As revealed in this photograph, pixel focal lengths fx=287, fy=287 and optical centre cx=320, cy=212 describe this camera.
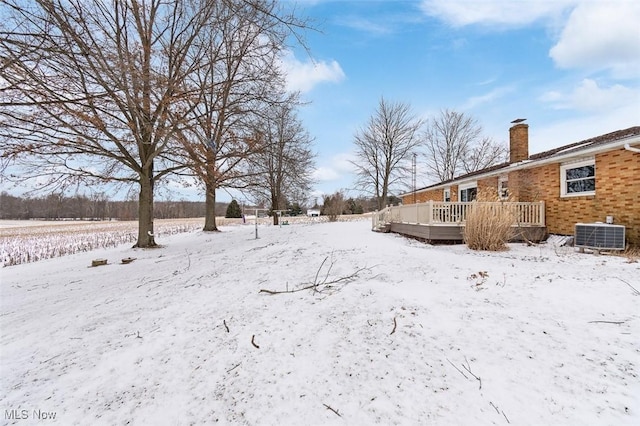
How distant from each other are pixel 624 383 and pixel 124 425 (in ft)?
12.0

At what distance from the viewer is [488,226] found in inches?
299

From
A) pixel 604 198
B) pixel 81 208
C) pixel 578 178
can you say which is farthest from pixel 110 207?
pixel 604 198

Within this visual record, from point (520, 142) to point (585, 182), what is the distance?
499 cm

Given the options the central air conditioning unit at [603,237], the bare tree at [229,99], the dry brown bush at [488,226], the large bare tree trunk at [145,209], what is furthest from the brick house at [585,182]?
the large bare tree trunk at [145,209]

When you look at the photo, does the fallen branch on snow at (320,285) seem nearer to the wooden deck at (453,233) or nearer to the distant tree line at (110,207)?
the wooden deck at (453,233)

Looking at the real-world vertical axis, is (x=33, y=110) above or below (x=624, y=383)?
above

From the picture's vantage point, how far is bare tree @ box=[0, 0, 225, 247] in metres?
3.93

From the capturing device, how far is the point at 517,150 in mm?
13492

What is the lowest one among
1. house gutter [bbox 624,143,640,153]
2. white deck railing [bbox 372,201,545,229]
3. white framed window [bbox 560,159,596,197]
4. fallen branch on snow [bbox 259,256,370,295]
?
fallen branch on snow [bbox 259,256,370,295]

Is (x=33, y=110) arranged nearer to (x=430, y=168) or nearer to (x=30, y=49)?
(x=30, y=49)

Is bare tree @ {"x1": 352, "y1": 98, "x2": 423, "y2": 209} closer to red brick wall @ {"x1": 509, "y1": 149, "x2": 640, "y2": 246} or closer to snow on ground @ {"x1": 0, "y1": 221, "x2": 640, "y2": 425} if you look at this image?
red brick wall @ {"x1": 509, "y1": 149, "x2": 640, "y2": 246}

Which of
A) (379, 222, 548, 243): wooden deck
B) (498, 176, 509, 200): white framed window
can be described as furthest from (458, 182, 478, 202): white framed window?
(379, 222, 548, 243): wooden deck

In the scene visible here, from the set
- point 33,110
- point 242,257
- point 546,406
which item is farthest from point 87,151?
point 546,406

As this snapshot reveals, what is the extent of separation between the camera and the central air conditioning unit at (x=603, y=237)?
6.95m
